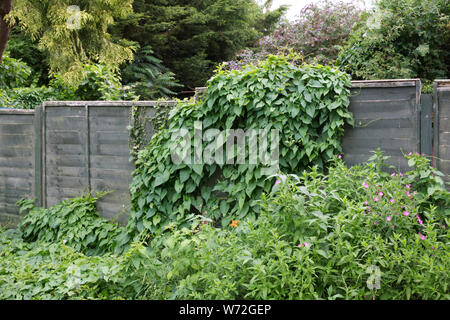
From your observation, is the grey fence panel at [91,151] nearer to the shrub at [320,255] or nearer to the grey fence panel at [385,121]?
the shrub at [320,255]

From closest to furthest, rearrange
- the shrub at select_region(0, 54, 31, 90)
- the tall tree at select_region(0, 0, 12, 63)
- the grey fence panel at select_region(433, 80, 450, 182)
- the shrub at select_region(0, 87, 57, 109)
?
1. the grey fence panel at select_region(433, 80, 450, 182)
2. the tall tree at select_region(0, 0, 12, 63)
3. the shrub at select_region(0, 87, 57, 109)
4. the shrub at select_region(0, 54, 31, 90)

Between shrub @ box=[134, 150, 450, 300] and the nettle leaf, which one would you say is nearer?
shrub @ box=[134, 150, 450, 300]

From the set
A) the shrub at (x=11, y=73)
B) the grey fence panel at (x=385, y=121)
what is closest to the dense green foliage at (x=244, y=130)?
the grey fence panel at (x=385, y=121)

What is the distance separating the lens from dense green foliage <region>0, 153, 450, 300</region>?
2225 mm

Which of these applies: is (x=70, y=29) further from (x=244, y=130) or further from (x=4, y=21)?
(x=244, y=130)

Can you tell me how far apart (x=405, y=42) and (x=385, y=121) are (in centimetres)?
222

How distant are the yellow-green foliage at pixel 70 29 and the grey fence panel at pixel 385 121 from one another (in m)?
3.76

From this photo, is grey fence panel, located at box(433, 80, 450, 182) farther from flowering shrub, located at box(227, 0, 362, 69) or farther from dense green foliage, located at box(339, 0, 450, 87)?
flowering shrub, located at box(227, 0, 362, 69)

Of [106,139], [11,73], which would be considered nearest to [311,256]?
[106,139]

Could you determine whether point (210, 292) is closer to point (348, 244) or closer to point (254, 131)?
point (348, 244)

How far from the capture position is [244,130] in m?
3.52

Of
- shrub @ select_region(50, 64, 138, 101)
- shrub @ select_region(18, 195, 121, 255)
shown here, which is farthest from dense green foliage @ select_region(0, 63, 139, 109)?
shrub @ select_region(18, 195, 121, 255)

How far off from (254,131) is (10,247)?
2.93 meters
